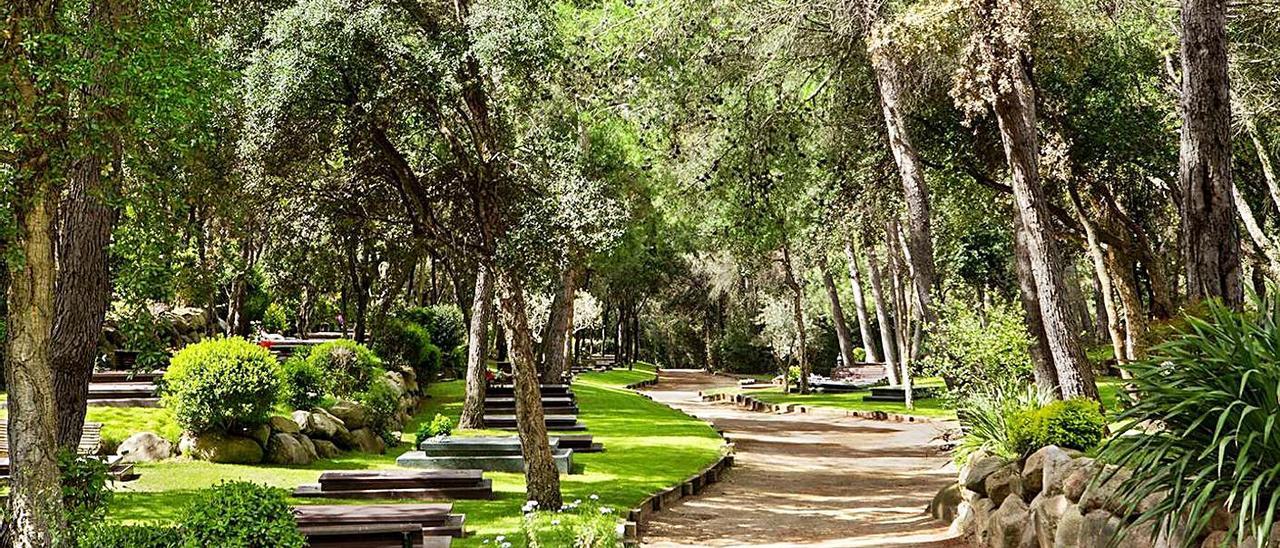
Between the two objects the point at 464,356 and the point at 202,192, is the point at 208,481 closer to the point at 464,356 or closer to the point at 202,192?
the point at 202,192

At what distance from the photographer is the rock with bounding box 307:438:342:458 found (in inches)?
662

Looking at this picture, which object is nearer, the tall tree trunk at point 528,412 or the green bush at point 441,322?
the tall tree trunk at point 528,412

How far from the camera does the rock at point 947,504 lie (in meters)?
12.5

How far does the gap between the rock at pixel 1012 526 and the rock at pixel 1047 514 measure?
0.16 meters

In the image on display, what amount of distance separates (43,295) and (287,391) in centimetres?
976

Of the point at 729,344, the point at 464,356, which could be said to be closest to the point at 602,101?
the point at 464,356

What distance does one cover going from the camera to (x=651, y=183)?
26734 mm

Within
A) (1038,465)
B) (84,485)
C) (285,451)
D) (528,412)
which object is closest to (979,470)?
(1038,465)

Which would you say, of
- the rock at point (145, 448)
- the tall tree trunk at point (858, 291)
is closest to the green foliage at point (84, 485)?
the rock at point (145, 448)

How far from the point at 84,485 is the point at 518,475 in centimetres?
797

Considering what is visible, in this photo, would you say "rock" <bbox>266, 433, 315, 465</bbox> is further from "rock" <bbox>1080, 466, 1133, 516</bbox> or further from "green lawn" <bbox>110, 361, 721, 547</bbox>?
"rock" <bbox>1080, 466, 1133, 516</bbox>

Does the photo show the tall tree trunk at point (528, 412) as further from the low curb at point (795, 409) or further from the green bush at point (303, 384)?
the low curb at point (795, 409)

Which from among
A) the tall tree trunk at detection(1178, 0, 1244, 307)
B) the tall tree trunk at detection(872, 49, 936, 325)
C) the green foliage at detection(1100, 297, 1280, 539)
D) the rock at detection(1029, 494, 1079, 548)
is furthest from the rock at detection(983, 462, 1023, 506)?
the tall tree trunk at detection(872, 49, 936, 325)

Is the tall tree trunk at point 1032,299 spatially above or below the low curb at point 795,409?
above
